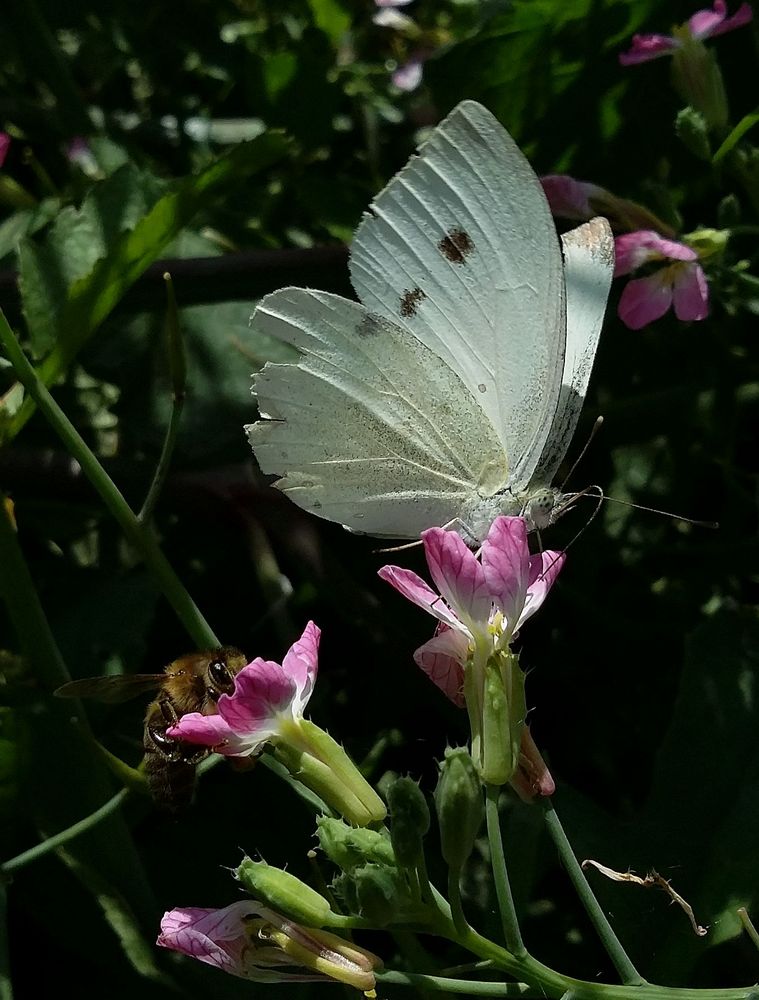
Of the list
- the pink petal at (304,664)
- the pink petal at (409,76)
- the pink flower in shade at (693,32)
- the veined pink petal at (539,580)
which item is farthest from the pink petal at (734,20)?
the pink petal at (304,664)

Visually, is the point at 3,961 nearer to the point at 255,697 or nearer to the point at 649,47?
the point at 255,697

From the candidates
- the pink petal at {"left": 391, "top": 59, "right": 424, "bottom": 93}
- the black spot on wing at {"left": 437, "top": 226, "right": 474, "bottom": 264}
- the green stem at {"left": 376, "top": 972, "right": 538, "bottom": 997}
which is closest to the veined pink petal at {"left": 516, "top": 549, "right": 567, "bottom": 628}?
the green stem at {"left": 376, "top": 972, "right": 538, "bottom": 997}

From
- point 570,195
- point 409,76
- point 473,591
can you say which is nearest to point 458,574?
point 473,591

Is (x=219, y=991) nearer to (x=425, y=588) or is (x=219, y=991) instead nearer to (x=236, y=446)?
(x=425, y=588)

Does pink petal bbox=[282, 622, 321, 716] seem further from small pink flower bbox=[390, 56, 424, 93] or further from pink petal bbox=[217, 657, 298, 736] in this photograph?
small pink flower bbox=[390, 56, 424, 93]

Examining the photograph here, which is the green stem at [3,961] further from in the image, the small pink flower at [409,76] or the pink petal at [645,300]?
the small pink flower at [409,76]

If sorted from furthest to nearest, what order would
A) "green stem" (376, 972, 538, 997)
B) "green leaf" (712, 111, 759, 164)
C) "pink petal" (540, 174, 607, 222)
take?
"pink petal" (540, 174, 607, 222) < "green leaf" (712, 111, 759, 164) < "green stem" (376, 972, 538, 997)

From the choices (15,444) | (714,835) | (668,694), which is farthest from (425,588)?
(15,444)
